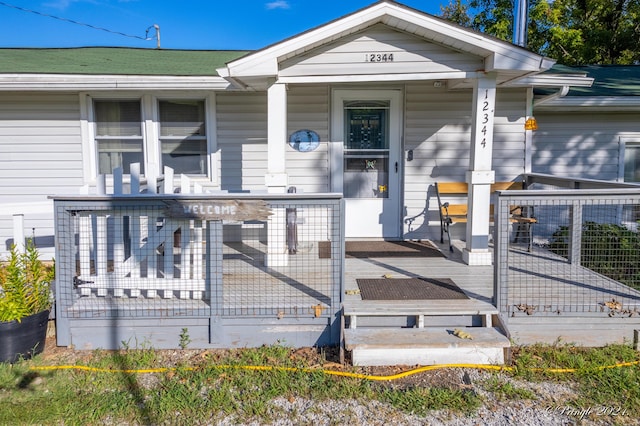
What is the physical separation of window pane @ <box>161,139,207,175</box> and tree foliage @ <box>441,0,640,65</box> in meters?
12.3

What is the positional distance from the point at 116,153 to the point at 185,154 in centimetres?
92

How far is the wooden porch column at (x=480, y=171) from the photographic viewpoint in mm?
4867

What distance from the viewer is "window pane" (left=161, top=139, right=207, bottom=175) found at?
249 inches

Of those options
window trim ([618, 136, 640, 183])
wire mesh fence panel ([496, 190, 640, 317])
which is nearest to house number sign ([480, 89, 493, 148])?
wire mesh fence panel ([496, 190, 640, 317])

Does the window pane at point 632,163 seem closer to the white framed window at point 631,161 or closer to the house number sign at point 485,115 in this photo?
the white framed window at point 631,161

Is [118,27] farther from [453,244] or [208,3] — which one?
[453,244]

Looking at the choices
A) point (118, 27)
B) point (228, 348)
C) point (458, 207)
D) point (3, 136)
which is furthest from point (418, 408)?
point (118, 27)

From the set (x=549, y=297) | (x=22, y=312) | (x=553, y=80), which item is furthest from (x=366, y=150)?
(x=22, y=312)

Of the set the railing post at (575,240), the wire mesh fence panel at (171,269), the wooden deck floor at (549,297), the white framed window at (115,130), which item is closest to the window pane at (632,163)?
the railing post at (575,240)

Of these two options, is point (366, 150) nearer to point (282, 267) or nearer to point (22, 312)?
point (282, 267)

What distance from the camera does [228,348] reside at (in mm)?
3748

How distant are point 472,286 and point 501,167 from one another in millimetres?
2629

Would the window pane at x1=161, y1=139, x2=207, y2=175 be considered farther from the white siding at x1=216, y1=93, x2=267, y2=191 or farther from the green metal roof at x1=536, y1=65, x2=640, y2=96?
the green metal roof at x1=536, y1=65, x2=640, y2=96

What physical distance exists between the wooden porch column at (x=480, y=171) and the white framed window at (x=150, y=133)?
3.33 meters
